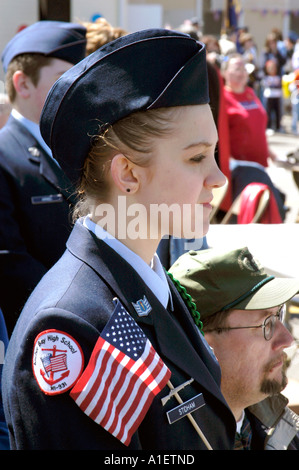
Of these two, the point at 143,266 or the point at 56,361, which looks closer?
the point at 56,361

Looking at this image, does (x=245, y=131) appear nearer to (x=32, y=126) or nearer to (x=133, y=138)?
(x=32, y=126)

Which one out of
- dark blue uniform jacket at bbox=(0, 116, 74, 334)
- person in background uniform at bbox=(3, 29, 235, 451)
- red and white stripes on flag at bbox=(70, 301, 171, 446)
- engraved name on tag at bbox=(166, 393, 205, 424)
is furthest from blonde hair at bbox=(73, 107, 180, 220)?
dark blue uniform jacket at bbox=(0, 116, 74, 334)

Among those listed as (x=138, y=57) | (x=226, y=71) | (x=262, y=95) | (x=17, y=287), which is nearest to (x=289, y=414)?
(x=17, y=287)

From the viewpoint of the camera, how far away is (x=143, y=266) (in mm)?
1354

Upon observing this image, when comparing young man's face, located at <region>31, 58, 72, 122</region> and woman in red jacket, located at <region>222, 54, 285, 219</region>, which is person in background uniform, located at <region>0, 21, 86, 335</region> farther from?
woman in red jacket, located at <region>222, 54, 285, 219</region>

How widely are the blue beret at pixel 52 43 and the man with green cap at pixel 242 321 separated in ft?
3.93

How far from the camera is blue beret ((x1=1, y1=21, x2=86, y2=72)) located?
9.12 ft

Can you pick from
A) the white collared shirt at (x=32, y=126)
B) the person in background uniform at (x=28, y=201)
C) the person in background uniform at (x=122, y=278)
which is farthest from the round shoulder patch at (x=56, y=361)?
the white collared shirt at (x=32, y=126)

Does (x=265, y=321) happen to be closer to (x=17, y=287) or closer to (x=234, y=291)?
(x=234, y=291)

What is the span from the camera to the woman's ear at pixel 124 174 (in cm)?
127

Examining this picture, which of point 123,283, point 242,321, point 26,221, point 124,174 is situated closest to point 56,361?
point 123,283

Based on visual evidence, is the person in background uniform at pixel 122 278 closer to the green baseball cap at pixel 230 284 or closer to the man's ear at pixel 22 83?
the green baseball cap at pixel 230 284

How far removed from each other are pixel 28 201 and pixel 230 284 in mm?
917

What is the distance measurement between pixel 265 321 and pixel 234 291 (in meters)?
0.13
